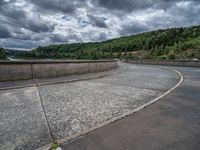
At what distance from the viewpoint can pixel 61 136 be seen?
9.81ft

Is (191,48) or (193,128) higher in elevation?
(191,48)

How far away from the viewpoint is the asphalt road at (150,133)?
8.76 ft

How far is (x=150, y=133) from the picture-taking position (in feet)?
10.3

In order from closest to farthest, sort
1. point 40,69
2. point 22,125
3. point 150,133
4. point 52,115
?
point 150,133, point 22,125, point 52,115, point 40,69

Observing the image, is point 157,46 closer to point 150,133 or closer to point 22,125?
point 150,133

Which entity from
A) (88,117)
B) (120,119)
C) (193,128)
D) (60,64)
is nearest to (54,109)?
(88,117)

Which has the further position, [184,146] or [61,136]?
[61,136]

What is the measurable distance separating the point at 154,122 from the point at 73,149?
208 cm

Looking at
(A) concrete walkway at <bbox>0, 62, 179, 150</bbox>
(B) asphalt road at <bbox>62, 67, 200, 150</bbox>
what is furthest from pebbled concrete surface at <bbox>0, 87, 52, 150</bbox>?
(B) asphalt road at <bbox>62, 67, 200, 150</bbox>

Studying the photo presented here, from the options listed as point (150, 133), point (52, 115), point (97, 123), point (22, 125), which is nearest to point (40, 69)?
point (52, 115)

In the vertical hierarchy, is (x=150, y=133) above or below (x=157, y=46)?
below

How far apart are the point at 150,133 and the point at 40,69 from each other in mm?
8154

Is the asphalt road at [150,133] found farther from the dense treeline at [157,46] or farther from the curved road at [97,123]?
the dense treeline at [157,46]

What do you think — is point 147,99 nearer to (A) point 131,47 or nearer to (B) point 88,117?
(B) point 88,117
